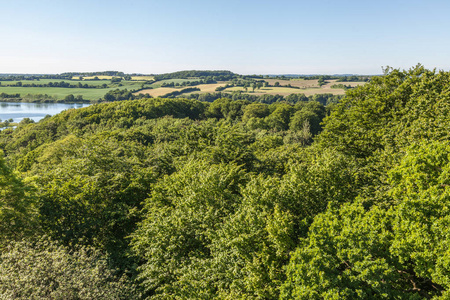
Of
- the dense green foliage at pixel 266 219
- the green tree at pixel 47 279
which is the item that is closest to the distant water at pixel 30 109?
the dense green foliage at pixel 266 219

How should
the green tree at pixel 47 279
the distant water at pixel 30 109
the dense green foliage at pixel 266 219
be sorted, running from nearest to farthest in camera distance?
1. the dense green foliage at pixel 266 219
2. the green tree at pixel 47 279
3. the distant water at pixel 30 109

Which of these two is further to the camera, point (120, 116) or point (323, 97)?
point (323, 97)

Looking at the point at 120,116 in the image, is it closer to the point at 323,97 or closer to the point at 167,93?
the point at 167,93

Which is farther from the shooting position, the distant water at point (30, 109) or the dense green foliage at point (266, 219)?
the distant water at point (30, 109)

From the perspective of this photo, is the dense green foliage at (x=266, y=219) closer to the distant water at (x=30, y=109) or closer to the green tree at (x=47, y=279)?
the green tree at (x=47, y=279)

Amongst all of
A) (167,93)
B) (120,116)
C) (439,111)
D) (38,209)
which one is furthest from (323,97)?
(38,209)

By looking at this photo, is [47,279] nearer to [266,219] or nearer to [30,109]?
[266,219]
